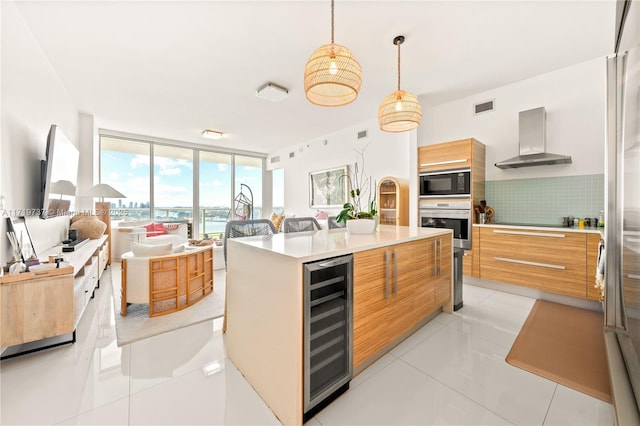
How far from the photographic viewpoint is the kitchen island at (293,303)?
128cm

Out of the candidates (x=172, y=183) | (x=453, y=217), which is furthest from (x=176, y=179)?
(x=453, y=217)

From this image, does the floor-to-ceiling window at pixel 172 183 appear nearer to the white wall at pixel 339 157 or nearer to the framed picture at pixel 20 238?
the white wall at pixel 339 157

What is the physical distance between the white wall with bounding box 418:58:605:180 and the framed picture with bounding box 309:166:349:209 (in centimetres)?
204

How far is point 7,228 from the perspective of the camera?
2174mm

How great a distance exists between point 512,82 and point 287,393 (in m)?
4.58

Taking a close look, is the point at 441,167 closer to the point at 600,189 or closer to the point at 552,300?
the point at 600,189

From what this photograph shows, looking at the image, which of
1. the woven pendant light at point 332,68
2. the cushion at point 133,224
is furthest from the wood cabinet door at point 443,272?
the cushion at point 133,224

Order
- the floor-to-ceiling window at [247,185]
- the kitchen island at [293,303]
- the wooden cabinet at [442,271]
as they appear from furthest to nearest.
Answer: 1. the floor-to-ceiling window at [247,185]
2. the wooden cabinet at [442,271]
3. the kitchen island at [293,303]

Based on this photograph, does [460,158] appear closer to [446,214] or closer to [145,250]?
[446,214]

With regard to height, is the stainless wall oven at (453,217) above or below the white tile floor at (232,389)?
above

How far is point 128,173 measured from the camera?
248 inches

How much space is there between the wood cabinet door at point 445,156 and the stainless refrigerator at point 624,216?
165cm

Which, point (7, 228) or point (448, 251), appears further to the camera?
point (448, 251)

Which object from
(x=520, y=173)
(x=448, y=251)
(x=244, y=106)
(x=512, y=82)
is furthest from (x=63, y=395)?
(x=512, y=82)
